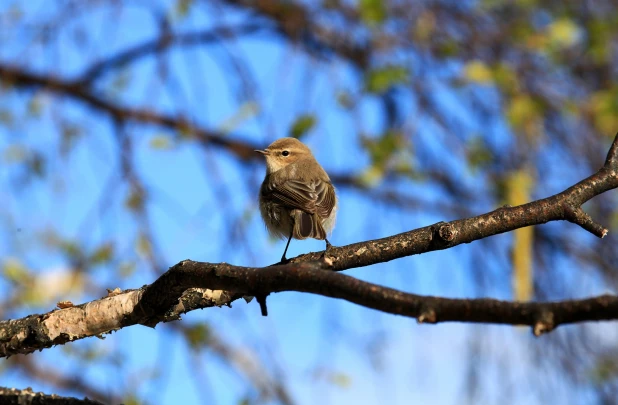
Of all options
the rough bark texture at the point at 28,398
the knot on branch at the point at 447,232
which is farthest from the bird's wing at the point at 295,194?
the rough bark texture at the point at 28,398

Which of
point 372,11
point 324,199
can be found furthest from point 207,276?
point 372,11

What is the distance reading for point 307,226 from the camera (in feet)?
14.7

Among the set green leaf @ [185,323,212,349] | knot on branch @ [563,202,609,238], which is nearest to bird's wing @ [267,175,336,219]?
green leaf @ [185,323,212,349]

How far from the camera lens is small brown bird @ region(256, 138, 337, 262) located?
4.62 meters

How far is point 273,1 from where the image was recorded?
261 inches

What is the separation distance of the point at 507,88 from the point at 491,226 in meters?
3.35

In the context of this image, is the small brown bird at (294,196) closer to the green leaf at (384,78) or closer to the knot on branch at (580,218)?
the green leaf at (384,78)

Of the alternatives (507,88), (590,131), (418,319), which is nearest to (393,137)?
(507,88)

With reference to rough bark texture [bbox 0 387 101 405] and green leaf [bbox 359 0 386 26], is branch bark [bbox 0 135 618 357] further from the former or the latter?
green leaf [bbox 359 0 386 26]

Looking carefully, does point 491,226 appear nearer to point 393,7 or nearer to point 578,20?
point 393,7

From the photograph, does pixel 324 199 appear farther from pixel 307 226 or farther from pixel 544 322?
pixel 544 322

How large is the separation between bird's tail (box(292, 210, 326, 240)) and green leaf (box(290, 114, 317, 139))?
0.64 m

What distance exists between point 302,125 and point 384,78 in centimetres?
90

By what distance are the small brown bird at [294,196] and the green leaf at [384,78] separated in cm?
78
